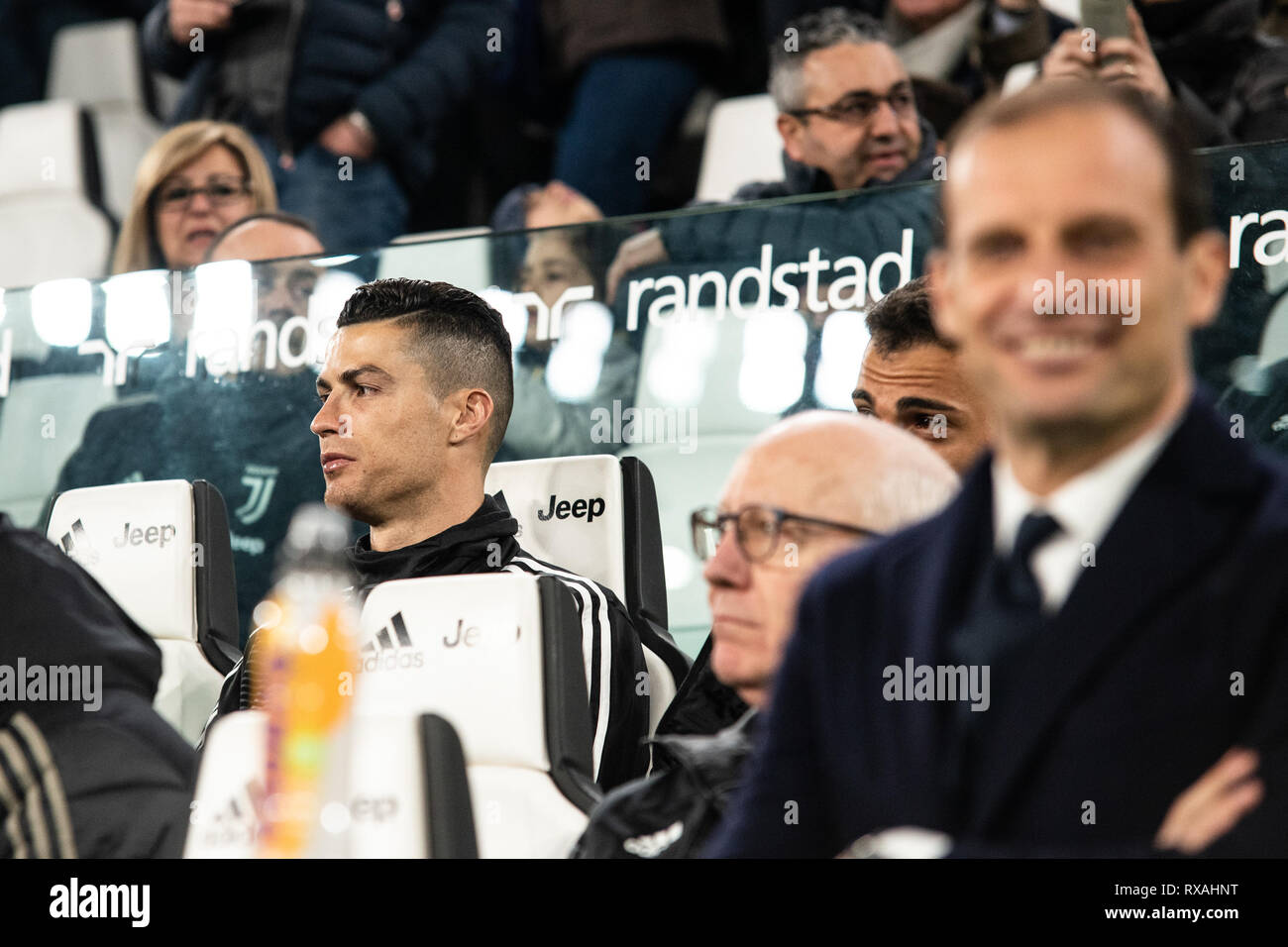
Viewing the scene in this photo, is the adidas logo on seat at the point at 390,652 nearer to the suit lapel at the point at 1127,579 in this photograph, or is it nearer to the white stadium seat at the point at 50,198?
the suit lapel at the point at 1127,579

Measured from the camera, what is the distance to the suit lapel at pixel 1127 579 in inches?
51.6

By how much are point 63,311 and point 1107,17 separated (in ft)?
7.14

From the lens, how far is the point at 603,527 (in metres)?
2.91

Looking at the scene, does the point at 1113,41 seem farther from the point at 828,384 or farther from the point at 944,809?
the point at 944,809

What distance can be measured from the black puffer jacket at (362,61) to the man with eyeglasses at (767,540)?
2.81 metres

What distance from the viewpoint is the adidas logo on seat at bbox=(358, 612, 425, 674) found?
2273 millimetres

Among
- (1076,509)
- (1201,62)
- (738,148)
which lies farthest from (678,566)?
(1076,509)

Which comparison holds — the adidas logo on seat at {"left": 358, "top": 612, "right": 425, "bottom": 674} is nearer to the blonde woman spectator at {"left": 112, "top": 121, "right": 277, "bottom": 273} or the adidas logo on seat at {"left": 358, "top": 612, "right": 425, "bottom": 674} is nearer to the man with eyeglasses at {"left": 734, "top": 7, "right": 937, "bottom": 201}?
the man with eyeglasses at {"left": 734, "top": 7, "right": 937, "bottom": 201}

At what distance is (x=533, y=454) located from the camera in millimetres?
3289

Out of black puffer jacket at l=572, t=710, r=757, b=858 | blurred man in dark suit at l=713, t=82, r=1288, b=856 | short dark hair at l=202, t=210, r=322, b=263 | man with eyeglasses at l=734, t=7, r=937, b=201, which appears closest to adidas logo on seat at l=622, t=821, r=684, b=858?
black puffer jacket at l=572, t=710, r=757, b=858

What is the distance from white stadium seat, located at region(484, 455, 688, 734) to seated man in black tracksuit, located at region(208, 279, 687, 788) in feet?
0.28

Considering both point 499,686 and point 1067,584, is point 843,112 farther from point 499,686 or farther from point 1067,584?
point 1067,584
